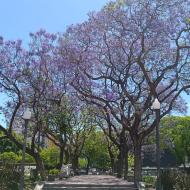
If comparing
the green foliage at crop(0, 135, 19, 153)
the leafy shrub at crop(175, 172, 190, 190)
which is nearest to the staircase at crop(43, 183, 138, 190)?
the leafy shrub at crop(175, 172, 190, 190)

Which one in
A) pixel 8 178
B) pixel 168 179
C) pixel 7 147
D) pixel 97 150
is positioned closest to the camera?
pixel 8 178

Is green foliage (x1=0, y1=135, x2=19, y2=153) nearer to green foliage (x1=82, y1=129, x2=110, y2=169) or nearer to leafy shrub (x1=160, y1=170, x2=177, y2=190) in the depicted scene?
green foliage (x1=82, y1=129, x2=110, y2=169)

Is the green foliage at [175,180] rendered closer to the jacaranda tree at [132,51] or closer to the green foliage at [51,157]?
the jacaranda tree at [132,51]

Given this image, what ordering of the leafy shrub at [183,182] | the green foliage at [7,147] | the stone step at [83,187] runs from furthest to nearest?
the green foliage at [7,147], the stone step at [83,187], the leafy shrub at [183,182]

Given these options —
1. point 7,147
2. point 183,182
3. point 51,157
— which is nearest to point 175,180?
point 183,182

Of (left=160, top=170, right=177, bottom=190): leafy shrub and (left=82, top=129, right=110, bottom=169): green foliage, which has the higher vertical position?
(left=82, top=129, right=110, bottom=169): green foliage

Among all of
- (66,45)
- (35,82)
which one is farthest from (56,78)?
(66,45)

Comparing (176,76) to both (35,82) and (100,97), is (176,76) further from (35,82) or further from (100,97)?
(35,82)

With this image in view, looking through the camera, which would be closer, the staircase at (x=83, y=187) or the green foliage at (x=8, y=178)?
the green foliage at (x=8, y=178)

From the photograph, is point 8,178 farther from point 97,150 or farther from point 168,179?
point 97,150

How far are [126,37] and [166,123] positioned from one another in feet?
61.2

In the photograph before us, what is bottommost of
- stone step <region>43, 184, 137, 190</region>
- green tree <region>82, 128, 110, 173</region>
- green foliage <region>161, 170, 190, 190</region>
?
→ stone step <region>43, 184, 137, 190</region>

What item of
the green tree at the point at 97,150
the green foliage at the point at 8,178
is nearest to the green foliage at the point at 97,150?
the green tree at the point at 97,150

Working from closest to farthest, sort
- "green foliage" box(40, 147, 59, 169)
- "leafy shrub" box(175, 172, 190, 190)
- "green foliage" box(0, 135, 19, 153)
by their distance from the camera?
"leafy shrub" box(175, 172, 190, 190) < "green foliage" box(40, 147, 59, 169) < "green foliage" box(0, 135, 19, 153)
